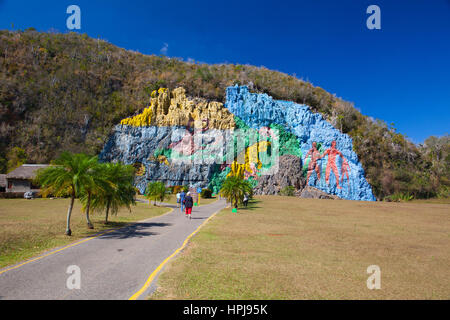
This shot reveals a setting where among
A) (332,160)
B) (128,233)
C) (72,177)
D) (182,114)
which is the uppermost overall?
(182,114)

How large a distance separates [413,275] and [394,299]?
2.33 meters

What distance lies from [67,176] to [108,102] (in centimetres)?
5746

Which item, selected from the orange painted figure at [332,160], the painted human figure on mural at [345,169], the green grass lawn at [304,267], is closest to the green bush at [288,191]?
the orange painted figure at [332,160]

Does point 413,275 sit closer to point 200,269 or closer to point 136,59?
point 200,269

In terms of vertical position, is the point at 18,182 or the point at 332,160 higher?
the point at 332,160

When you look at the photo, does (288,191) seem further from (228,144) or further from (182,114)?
(182,114)

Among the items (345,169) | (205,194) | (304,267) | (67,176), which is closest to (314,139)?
(345,169)

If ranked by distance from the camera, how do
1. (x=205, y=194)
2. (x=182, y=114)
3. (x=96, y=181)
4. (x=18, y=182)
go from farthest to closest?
(x=182, y=114)
(x=205, y=194)
(x=18, y=182)
(x=96, y=181)

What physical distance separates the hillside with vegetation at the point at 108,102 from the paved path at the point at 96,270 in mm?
52555

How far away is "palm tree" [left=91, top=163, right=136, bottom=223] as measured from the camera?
1566 cm

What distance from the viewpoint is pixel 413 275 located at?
7352 mm

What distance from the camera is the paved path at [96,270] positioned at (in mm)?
5938

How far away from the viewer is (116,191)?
16.6 meters

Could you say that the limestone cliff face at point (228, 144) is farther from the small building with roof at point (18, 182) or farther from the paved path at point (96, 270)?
the paved path at point (96, 270)
